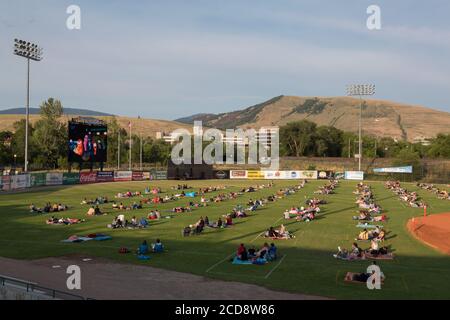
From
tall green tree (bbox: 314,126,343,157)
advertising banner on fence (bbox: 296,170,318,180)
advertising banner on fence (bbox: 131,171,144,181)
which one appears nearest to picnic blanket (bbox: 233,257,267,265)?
advertising banner on fence (bbox: 131,171,144,181)

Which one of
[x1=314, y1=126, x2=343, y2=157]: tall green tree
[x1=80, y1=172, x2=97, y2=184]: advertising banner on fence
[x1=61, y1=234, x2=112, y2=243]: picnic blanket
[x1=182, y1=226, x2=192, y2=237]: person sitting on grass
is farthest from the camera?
[x1=314, y1=126, x2=343, y2=157]: tall green tree

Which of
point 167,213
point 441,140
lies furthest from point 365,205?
point 441,140

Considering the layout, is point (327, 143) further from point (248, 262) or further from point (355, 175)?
point (248, 262)

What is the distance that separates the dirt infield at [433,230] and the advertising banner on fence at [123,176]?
61.7m

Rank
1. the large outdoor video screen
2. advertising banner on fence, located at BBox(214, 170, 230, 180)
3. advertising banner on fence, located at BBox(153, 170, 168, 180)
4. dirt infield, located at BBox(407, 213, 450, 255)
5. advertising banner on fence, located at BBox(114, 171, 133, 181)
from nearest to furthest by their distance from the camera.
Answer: dirt infield, located at BBox(407, 213, 450, 255)
the large outdoor video screen
advertising banner on fence, located at BBox(114, 171, 133, 181)
advertising banner on fence, located at BBox(153, 170, 168, 180)
advertising banner on fence, located at BBox(214, 170, 230, 180)

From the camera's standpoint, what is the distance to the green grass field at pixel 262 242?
70.2 feet

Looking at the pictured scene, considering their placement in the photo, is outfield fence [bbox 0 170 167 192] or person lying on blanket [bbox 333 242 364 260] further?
outfield fence [bbox 0 170 167 192]

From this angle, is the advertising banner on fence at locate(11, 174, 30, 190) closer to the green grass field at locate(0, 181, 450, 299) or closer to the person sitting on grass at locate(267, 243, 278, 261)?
the green grass field at locate(0, 181, 450, 299)

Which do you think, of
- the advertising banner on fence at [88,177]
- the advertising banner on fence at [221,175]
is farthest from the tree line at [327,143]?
the advertising banner on fence at [88,177]

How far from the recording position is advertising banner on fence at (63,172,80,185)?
83.0 m

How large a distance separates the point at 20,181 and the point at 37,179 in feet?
16.5

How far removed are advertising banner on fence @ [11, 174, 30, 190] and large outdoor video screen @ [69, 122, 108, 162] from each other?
6.84 metres
